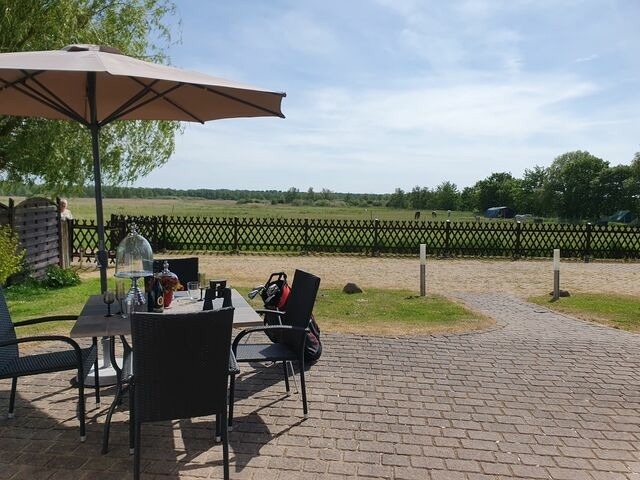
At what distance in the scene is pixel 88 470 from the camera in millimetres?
2607

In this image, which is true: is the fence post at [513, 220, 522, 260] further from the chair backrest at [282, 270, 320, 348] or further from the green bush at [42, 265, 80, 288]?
the chair backrest at [282, 270, 320, 348]

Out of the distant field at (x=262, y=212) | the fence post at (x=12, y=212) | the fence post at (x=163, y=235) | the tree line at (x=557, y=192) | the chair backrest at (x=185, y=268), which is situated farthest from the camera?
the tree line at (x=557, y=192)

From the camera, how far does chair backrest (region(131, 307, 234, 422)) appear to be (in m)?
2.34

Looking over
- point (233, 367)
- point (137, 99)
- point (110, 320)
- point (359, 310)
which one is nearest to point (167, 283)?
point (110, 320)

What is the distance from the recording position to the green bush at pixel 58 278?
27.9 ft

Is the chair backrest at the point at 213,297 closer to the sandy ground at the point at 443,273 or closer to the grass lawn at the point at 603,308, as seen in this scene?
the grass lawn at the point at 603,308

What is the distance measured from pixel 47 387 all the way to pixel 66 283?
17.9 ft

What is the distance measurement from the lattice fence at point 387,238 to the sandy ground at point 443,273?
938 millimetres

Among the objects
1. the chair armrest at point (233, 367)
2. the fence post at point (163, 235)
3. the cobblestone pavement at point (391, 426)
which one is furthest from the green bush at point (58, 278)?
the chair armrest at point (233, 367)

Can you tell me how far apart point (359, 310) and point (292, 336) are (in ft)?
11.9

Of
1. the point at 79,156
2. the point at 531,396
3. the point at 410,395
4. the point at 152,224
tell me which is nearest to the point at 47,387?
the point at 410,395

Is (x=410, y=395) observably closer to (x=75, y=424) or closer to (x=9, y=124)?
(x=75, y=424)

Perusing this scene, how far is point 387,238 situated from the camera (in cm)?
1616

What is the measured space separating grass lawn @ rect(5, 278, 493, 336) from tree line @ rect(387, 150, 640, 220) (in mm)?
44182
